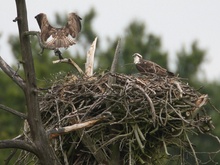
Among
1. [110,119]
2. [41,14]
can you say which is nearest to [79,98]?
[110,119]

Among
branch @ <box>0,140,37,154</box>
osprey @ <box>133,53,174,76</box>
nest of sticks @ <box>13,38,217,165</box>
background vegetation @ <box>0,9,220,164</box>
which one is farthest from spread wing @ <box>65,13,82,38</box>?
background vegetation @ <box>0,9,220,164</box>

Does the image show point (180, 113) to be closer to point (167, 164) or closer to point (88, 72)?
point (167, 164)

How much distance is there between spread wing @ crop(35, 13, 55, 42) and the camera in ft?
35.8

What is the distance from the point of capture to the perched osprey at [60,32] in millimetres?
10508

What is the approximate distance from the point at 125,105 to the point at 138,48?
72.5 feet

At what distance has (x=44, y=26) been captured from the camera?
1106 centimetres

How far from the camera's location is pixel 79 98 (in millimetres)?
10172

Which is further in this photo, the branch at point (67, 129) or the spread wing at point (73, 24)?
the spread wing at point (73, 24)

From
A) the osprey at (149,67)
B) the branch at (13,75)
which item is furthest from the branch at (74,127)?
the osprey at (149,67)

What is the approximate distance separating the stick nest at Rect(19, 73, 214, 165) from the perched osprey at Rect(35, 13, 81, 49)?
1.62 feet

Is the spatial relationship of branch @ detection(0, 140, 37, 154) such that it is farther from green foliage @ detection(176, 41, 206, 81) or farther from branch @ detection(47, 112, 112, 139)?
green foliage @ detection(176, 41, 206, 81)

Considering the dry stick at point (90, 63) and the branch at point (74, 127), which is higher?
the dry stick at point (90, 63)

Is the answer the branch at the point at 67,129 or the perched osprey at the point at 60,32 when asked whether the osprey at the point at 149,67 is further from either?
the branch at the point at 67,129

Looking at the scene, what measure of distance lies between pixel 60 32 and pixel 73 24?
1.52 feet
